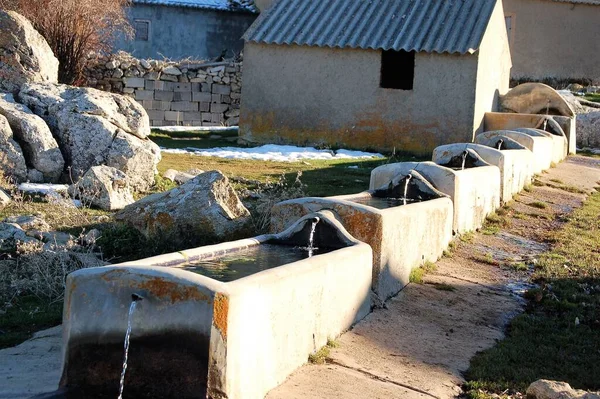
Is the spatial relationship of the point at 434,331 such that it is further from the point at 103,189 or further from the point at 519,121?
the point at 519,121

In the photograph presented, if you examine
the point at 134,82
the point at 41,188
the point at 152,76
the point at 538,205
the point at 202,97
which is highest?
the point at 152,76

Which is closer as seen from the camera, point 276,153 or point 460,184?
point 460,184

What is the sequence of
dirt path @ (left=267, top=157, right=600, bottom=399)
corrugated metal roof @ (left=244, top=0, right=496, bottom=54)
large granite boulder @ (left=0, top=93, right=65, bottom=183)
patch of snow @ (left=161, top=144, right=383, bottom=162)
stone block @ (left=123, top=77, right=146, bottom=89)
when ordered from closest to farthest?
dirt path @ (left=267, top=157, right=600, bottom=399) → large granite boulder @ (left=0, top=93, right=65, bottom=183) → patch of snow @ (left=161, top=144, right=383, bottom=162) → corrugated metal roof @ (left=244, top=0, right=496, bottom=54) → stone block @ (left=123, top=77, right=146, bottom=89)

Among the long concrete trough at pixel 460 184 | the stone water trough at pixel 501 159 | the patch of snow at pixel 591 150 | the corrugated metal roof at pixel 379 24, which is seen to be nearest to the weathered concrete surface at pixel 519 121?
the patch of snow at pixel 591 150

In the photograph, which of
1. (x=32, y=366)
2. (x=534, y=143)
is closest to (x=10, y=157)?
(x=32, y=366)

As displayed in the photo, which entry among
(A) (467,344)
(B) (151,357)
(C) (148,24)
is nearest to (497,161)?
(A) (467,344)

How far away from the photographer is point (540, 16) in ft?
102

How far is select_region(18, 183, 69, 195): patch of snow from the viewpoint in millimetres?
10978

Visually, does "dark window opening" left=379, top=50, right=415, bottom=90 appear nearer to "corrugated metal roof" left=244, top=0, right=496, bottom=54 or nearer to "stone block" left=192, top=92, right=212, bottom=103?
"corrugated metal roof" left=244, top=0, right=496, bottom=54

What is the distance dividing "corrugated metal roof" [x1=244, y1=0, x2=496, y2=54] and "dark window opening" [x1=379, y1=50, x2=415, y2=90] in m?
1.10

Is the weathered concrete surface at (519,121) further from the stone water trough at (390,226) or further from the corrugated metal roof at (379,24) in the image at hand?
the stone water trough at (390,226)

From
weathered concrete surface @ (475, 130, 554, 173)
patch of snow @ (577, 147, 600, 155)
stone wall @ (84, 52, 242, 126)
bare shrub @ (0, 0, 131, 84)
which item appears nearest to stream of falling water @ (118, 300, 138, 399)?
weathered concrete surface @ (475, 130, 554, 173)

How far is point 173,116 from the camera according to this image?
26.1 meters

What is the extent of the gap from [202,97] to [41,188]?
15.5m
